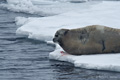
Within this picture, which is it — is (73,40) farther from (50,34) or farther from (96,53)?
(50,34)

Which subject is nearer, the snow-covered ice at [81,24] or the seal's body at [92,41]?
the snow-covered ice at [81,24]

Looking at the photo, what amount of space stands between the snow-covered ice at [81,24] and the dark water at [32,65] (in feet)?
0.57

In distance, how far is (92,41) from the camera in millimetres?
10117

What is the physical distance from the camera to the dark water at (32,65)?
340 inches

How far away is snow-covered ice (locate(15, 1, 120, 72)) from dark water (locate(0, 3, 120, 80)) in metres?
0.17

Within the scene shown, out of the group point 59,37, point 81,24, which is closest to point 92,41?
point 59,37

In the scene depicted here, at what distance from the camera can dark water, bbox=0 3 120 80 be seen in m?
8.62

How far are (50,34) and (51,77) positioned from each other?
3465 millimetres

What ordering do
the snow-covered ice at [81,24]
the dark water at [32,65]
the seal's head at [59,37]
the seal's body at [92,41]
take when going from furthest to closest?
the seal's head at [59,37] → the seal's body at [92,41] → the snow-covered ice at [81,24] → the dark water at [32,65]

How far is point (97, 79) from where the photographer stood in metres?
8.38

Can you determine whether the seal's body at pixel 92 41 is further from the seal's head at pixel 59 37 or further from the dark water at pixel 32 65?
the dark water at pixel 32 65

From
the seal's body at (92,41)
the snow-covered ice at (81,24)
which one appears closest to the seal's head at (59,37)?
the seal's body at (92,41)

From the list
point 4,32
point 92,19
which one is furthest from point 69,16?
point 4,32

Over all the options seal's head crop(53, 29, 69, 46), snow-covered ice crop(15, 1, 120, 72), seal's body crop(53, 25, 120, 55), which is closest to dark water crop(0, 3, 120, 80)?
snow-covered ice crop(15, 1, 120, 72)
